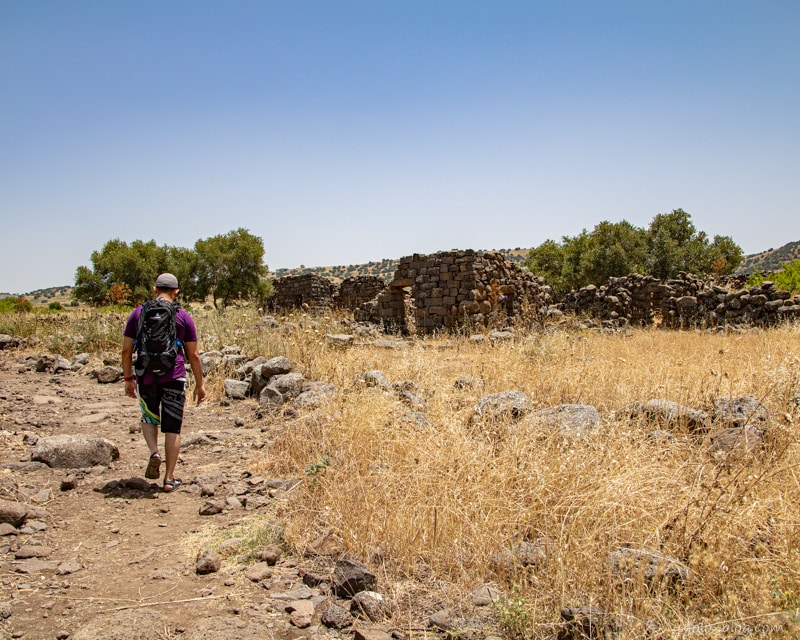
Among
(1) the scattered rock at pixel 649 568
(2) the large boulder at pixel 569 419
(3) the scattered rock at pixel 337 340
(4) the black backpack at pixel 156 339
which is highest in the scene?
(4) the black backpack at pixel 156 339

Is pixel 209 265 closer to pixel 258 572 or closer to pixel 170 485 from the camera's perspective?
pixel 170 485

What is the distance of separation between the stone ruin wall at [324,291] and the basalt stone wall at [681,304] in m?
8.52

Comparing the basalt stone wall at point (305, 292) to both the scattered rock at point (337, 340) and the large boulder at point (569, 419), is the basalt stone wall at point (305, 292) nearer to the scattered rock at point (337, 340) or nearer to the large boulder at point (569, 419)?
the scattered rock at point (337, 340)

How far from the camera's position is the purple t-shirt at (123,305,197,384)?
444cm

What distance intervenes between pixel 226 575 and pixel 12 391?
6626mm

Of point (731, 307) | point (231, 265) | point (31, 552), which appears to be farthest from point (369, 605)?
point (231, 265)

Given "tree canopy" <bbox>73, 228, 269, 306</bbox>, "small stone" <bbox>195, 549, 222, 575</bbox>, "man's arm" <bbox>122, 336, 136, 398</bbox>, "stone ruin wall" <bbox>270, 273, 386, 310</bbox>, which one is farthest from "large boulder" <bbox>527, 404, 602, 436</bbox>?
"tree canopy" <bbox>73, 228, 269, 306</bbox>

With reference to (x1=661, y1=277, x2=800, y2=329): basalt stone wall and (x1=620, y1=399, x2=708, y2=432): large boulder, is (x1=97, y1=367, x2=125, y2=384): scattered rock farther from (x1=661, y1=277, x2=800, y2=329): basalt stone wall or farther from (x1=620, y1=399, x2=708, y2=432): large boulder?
(x1=661, y1=277, x2=800, y2=329): basalt stone wall

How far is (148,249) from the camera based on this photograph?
31.5 meters

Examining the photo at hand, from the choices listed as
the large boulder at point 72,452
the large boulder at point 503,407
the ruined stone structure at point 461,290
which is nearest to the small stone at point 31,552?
the large boulder at point 72,452

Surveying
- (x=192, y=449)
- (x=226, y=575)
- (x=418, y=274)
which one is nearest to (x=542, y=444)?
(x=226, y=575)

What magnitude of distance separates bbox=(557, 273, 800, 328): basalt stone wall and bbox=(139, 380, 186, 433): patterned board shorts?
517 inches

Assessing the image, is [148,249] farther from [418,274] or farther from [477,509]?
[477,509]

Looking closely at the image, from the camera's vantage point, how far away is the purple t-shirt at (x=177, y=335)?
4.44m
